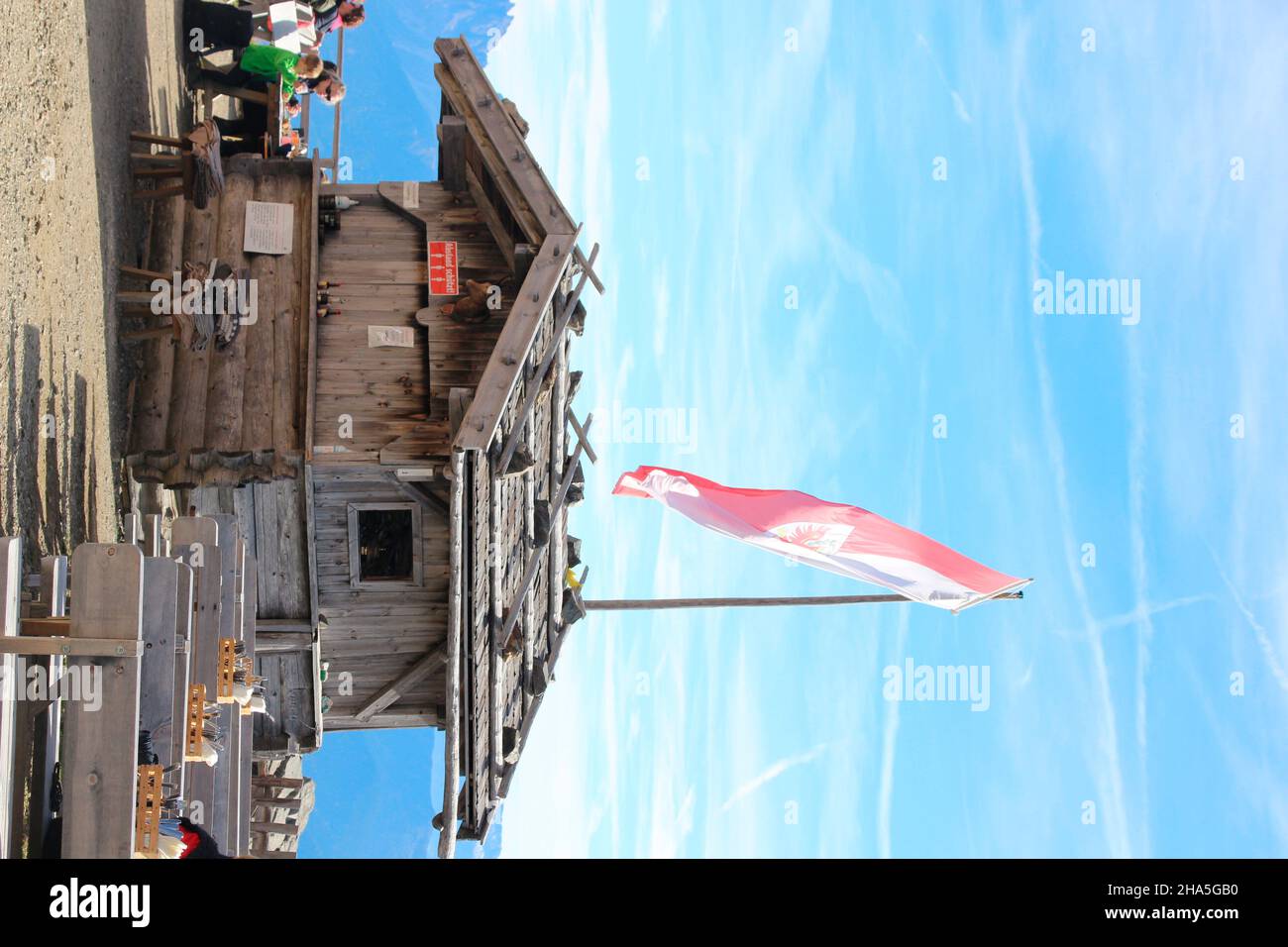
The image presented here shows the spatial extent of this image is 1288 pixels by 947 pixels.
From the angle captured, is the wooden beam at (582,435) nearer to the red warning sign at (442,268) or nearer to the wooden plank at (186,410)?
the red warning sign at (442,268)

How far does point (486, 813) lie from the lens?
15312 millimetres

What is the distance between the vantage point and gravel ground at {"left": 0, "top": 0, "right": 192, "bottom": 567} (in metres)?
9.96

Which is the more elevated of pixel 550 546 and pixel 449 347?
pixel 449 347

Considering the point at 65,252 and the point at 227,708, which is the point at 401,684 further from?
the point at 65,252

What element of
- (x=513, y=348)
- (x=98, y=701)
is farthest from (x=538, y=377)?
(x=98, y=701)

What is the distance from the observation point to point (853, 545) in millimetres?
14594

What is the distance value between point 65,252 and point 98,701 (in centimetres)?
693

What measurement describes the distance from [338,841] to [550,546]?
3374cm

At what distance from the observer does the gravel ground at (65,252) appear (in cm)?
996

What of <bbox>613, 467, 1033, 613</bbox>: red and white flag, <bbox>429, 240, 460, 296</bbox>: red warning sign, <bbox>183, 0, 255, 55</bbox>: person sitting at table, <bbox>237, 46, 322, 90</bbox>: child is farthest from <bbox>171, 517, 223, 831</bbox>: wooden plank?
<bbox>183, 0, 255, 55</bbox>: person sitting at table

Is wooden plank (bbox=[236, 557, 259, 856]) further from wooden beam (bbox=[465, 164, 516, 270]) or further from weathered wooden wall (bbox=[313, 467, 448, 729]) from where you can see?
wooden beam (bbox=[465, 164, 516, 270])
